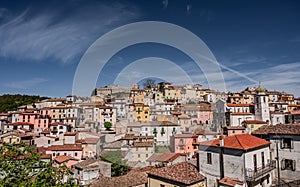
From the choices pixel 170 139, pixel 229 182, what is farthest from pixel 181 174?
pixel 170 139

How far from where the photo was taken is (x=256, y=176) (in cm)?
987

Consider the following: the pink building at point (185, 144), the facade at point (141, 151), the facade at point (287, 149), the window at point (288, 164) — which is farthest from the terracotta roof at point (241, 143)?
the pink building at point (185, 144)

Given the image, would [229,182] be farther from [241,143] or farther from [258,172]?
[241,143]

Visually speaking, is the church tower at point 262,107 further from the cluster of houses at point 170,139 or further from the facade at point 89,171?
the facade at point 89,171

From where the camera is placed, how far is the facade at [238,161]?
32.1ft

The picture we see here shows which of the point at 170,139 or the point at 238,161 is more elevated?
the point at 238,161

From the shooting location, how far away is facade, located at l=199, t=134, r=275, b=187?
32.1ft

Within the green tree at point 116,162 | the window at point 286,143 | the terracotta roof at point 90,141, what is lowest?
the green tree at point 116,162

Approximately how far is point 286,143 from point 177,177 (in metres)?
6.51

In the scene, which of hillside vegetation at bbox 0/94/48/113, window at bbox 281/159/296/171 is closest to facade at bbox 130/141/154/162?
window at bbox 281/159/296/171

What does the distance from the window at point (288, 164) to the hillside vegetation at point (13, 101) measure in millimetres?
50948

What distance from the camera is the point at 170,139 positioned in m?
24.8

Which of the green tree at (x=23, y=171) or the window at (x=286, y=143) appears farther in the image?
the window at (x=286, y=143)

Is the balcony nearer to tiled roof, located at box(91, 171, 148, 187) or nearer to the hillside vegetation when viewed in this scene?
tiled roof, located at box(91, 171, 148, 187)
